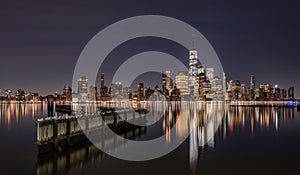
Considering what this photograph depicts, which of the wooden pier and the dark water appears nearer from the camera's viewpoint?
the dark water

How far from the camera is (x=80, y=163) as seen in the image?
74.7 ft

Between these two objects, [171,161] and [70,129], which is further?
[70,129]

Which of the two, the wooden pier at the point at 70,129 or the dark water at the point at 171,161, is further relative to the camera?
the wooden pier at the point at 70,129

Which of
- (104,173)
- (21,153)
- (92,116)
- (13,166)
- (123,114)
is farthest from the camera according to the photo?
(123,114)

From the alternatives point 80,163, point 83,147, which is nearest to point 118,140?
point 83,147

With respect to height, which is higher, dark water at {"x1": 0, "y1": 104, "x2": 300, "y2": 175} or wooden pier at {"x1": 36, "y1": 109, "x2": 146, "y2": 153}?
wooden pier at {"x1": 36, "y1": 109, "x2": 146, "y2": 153}

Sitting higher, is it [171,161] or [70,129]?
[70,129]

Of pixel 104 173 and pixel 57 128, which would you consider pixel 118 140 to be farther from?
pixel 104 173

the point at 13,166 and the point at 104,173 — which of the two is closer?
the point at 104,173

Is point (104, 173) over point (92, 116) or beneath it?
beneath

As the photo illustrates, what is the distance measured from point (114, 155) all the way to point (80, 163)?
12.0 ft

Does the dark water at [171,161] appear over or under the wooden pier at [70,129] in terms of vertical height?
under

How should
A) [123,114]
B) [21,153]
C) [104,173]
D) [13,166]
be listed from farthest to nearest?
[123,114] < [21,153] < [13,166] < [104,173]

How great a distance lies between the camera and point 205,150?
28.6 m
